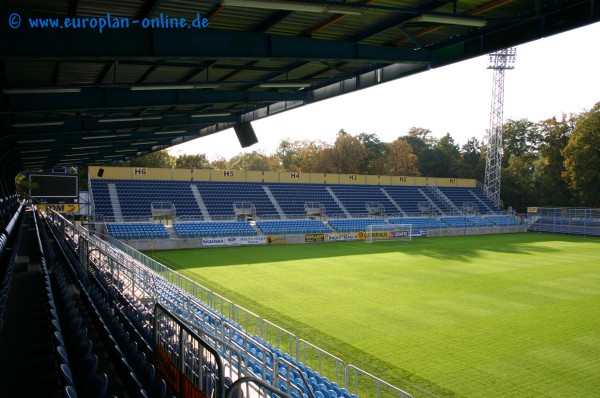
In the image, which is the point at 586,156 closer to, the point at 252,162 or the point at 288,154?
the point at 288,154

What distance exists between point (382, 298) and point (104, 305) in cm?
1195

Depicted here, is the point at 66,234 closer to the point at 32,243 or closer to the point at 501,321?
the point at 32,243

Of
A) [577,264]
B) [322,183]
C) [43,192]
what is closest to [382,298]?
[577,264]

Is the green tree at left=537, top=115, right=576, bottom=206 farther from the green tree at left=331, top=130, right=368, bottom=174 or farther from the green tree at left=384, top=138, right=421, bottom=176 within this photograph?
the green tree at left=331, top=130, right=368, bottom=174

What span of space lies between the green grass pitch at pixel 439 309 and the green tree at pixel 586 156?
90.5ft

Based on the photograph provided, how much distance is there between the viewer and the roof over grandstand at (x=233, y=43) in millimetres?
6762

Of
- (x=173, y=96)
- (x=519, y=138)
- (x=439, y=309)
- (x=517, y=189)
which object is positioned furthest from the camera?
(x=519, y=138)

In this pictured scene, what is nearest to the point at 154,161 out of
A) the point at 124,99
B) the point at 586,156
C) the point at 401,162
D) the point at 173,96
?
the point at 401,162

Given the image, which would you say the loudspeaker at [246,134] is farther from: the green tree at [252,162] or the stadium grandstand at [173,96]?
the green tree at [252,162]

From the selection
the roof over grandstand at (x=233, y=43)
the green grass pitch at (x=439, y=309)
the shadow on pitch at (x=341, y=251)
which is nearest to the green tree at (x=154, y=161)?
the shadow on pitch at (x=341, y=251)

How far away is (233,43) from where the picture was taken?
27.0 ft

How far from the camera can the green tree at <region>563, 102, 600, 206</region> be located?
179ft

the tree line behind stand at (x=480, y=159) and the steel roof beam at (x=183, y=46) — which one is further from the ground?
the tree line behind stand at (x=480, y=159)

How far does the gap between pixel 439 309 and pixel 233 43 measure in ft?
41.0
